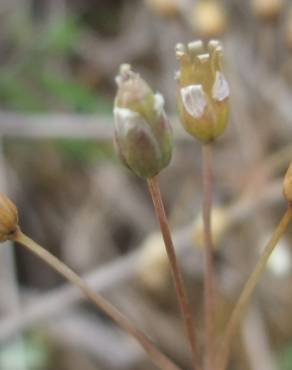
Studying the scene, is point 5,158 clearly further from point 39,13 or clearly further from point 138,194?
point 39,13

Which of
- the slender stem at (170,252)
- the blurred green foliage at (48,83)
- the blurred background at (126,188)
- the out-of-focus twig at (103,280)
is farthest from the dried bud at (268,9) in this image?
the slender stem at (170,252)

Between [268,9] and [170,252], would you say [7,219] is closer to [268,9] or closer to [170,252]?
[170,252]

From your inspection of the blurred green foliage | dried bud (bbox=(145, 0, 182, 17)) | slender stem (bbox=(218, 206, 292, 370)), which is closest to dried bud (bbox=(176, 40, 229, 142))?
slender stem (bbox=(218, 206, 292, 370))

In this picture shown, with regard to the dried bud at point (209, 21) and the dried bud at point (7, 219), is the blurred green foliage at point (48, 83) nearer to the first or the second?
the dried bud at point (209, 21)

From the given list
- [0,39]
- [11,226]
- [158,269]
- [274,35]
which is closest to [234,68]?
[274,35]

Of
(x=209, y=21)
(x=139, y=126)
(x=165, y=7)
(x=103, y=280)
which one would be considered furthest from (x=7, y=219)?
(x=165, y=7)
